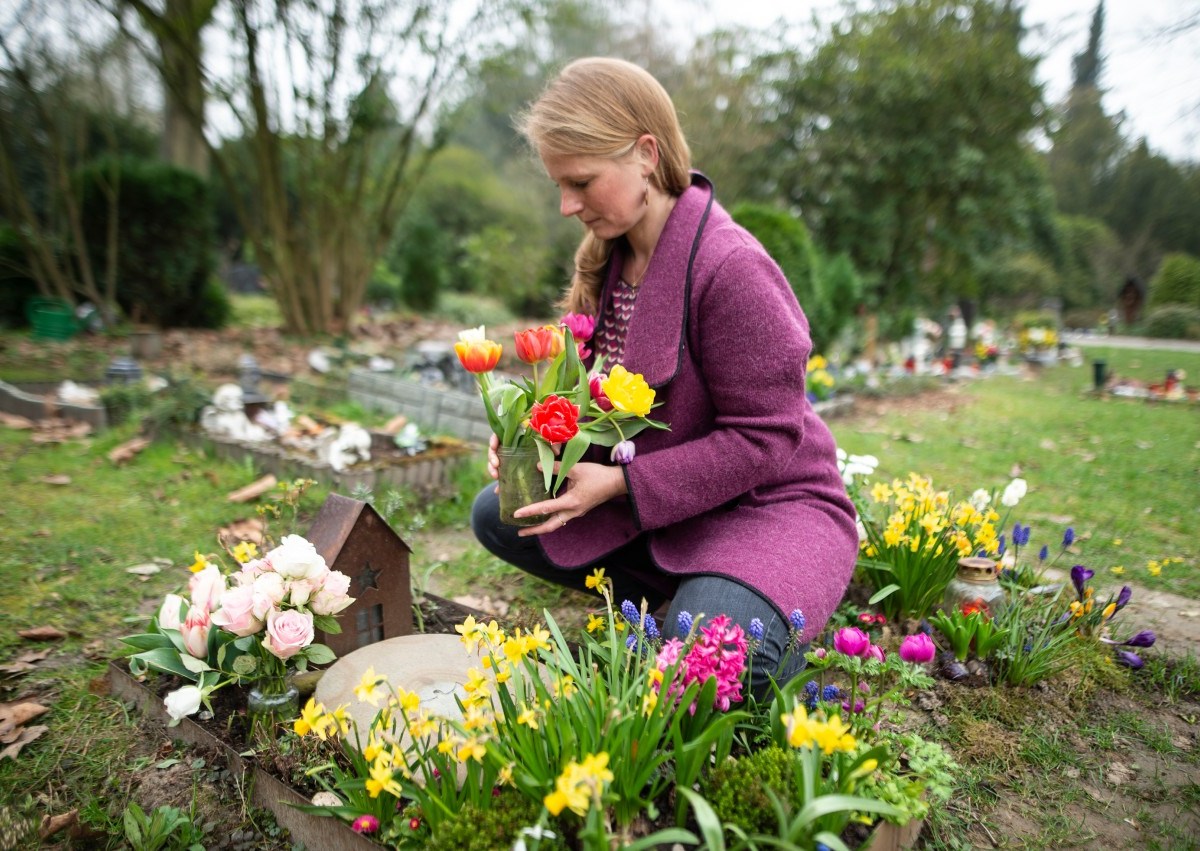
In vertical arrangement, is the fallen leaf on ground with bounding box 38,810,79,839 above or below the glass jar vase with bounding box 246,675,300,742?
below

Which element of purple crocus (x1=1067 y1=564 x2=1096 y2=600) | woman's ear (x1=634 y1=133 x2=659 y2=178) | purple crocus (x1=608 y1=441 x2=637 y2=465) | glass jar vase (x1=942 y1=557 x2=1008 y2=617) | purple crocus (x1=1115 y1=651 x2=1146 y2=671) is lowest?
purple crocus (x1=1115 y1=651 x2=1146 y2=671)

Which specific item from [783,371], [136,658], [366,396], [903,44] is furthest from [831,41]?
[136,658]

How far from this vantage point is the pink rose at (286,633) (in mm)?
1734

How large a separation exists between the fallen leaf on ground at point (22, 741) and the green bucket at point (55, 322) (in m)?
7.50

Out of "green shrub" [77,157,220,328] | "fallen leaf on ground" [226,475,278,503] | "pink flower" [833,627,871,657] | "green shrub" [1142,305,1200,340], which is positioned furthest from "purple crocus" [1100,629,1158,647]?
"green shrub" [1142,305,1200,340]

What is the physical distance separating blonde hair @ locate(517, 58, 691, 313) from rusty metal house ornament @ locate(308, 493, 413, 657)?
42.2 inches

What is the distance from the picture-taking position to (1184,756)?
1936 millimetres

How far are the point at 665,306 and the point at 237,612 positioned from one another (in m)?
1.24

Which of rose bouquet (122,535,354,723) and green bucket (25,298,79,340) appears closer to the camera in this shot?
rose bouquet (122,535,354,723)

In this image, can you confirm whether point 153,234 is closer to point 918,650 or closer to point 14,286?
point 14,286

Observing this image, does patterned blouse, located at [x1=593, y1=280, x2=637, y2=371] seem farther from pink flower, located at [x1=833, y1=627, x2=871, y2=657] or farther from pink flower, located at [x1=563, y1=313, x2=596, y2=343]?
pink flower, located at [x1=833, y1=627, x2=871, y2=657]

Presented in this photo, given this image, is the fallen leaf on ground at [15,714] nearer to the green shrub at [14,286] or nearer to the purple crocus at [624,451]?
the purple crocus at [624,451]

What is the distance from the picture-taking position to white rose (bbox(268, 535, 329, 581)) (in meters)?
1.77

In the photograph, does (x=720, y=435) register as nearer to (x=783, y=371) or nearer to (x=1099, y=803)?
(x=783, y=371)
